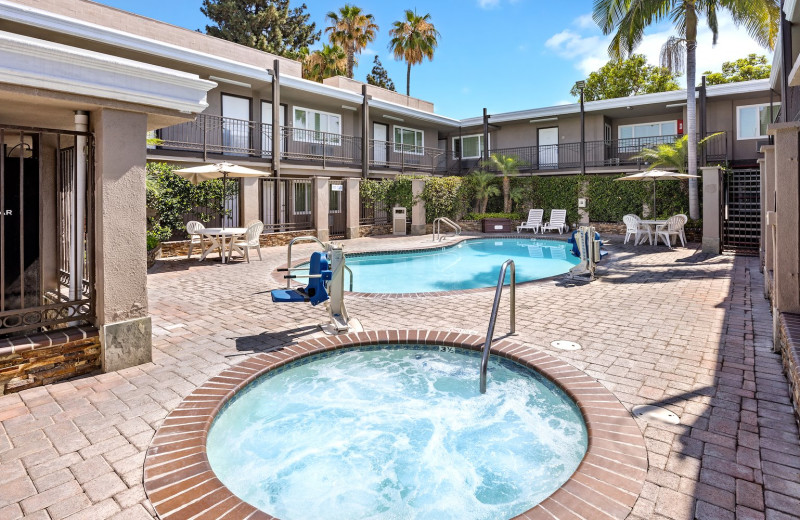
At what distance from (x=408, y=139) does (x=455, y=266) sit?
581 inches

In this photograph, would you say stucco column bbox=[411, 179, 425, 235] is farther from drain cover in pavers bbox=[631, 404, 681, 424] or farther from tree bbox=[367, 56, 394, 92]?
tree bbox=[367, 56, 394, 92]

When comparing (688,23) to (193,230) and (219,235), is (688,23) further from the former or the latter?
(193,230)

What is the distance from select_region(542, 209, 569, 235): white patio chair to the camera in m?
20.3

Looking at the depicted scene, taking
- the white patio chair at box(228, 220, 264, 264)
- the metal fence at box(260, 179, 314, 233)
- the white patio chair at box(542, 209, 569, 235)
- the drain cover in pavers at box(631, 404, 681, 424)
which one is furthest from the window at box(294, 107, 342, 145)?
the drain cover in pavers at box(631, 404, 681, 424)

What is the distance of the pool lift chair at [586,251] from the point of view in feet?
29.4

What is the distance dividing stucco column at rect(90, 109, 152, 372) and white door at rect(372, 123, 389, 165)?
1967 cm

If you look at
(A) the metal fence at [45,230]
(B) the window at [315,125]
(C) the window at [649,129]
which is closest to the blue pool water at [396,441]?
(A) the metal fence at [45,230]

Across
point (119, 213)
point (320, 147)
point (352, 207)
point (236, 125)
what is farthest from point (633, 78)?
point (119, 213)

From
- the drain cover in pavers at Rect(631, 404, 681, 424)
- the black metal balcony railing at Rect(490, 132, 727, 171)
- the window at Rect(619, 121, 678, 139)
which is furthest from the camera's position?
the black metal balcony railing at Rect(490, 132, 727, 171)

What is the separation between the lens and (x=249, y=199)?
14398 millimetres

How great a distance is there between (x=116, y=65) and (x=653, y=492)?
4939mm

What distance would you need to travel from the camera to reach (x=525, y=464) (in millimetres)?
3270

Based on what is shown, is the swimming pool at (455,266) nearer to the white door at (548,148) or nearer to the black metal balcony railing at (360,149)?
the black metal balcony railing at (360,149)

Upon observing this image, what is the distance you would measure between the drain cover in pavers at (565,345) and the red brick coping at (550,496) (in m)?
0.54
